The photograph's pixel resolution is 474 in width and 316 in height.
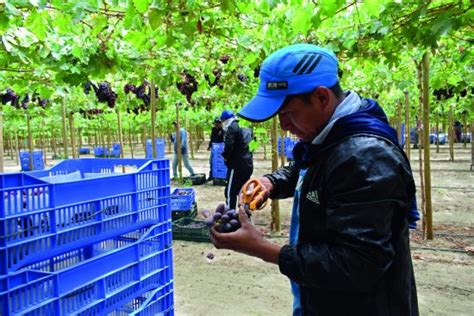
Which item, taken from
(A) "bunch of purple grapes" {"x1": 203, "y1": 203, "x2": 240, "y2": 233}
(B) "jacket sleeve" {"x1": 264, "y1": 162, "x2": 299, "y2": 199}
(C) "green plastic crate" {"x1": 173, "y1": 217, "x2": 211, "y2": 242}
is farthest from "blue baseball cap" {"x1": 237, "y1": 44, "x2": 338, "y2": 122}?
(C) "green plastic crate" {"x1": 173, "y1": 217, "x2": 211, "y2": 242}

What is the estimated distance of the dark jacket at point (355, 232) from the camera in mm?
1276

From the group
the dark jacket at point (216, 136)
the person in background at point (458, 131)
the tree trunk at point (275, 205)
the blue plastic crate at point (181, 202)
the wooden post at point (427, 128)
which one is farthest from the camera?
the person in background at point (458, 131)

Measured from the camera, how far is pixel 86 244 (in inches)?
86.6

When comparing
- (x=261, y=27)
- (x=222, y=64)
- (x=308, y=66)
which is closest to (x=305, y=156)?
(x=308, y=66)

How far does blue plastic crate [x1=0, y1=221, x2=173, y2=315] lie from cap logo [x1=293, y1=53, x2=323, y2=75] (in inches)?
57.5

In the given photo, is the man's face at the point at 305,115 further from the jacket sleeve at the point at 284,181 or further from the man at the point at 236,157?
the man at the point at 236,157

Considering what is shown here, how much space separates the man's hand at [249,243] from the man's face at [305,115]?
39 centimetres

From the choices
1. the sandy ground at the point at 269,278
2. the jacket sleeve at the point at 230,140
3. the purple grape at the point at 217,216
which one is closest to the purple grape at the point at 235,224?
the purple grape at the point at 217,216

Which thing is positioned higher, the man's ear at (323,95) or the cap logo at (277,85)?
the cap logo at (277,85)

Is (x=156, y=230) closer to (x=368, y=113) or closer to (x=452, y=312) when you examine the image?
(x=368, y=113)

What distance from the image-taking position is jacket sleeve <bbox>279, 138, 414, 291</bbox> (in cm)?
127

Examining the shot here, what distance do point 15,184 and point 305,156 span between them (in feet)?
4.44

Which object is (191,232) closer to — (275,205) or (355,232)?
(275,205)

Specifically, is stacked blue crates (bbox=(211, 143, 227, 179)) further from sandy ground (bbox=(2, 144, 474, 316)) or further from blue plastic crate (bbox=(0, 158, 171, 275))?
blue plastic crate (bbox=(0, 158, 171, 275))
